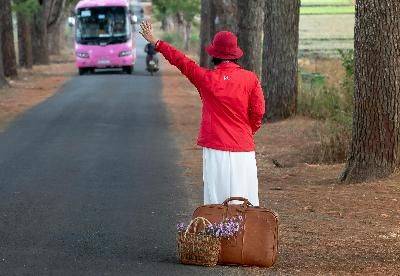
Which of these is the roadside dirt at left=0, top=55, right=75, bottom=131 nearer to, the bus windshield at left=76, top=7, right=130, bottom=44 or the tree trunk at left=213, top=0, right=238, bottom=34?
the bus windshield at left=76, top=7, right=130, bottom=44

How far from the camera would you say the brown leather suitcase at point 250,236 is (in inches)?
330

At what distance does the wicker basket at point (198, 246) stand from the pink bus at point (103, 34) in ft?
125

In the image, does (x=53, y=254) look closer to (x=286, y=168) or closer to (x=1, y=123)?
(x=286, y=168)

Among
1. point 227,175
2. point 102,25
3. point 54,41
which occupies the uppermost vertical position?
point 227,175

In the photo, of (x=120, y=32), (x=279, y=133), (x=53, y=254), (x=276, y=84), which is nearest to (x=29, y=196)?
(x=53, y=254)

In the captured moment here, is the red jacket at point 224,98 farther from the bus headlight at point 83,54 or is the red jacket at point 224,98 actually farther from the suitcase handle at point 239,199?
the bus headlight at point 83,54

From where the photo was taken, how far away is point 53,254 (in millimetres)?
8914

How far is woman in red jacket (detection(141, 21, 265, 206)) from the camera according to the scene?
337 inches

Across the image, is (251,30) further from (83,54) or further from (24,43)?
(24,43)

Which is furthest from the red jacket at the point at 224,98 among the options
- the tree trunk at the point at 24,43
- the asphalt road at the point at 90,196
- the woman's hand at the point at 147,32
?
the tree trunk at the point at 24,43

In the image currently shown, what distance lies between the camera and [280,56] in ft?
71.9

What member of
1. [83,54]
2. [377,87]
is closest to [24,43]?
[83,54]

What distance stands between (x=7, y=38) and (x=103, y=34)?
26.3 feet

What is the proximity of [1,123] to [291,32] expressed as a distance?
21.4 feet
